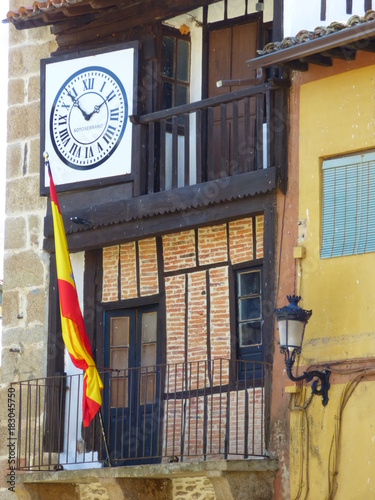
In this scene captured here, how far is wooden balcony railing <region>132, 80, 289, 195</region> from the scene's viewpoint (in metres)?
16.2

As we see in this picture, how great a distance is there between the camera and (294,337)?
15031mm

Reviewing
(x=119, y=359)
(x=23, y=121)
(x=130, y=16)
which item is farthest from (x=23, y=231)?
(x=130, y=16)

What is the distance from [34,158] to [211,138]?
2.48m

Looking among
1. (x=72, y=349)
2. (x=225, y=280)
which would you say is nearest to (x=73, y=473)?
(x=72, y=349)

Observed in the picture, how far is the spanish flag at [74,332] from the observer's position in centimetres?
1633

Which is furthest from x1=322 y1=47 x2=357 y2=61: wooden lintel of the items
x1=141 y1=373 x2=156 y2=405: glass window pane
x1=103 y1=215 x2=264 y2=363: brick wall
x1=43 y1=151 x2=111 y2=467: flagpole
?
x1=141 y1=373 x2=156 y2=405: glass window pane

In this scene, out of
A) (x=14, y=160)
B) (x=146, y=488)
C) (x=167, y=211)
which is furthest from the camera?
(x=14, y=160)

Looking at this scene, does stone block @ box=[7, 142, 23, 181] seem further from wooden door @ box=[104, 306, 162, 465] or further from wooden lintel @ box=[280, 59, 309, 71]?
wooden lintel @ box=[280, 59, 309, 71]

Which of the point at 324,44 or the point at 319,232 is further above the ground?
the point at 324,44

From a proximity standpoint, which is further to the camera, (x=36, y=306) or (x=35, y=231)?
(x=35, y=231)

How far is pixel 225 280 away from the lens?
54.4 feet

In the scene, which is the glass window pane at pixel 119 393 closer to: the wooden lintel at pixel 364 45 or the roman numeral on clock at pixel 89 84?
the roman numeral on clock at pixel 89 84

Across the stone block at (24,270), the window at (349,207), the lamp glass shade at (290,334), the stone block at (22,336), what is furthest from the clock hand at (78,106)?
the lamp glass shade at (290,334)

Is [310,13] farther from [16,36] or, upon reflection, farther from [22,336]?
[22,336]
